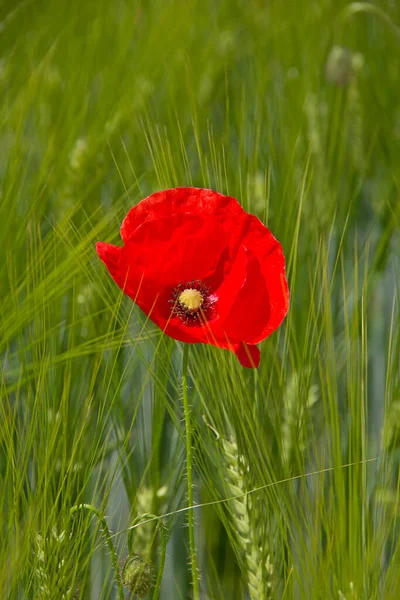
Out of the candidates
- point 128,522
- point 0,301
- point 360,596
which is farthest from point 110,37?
point 360,596

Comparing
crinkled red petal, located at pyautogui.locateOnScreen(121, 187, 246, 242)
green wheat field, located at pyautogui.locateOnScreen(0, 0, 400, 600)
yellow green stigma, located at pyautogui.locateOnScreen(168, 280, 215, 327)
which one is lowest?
green wheat field, located at pyautogui.locateOnScreen(0, 0, 400, 600)

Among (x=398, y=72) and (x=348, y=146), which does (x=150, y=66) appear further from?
(x=398, y=72)

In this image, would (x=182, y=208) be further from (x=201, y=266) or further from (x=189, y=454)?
(x=189, y=454)

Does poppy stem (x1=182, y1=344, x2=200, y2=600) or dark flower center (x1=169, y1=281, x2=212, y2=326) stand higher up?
dark flower center (x1=169, y1=281, x2=212, y2=326)

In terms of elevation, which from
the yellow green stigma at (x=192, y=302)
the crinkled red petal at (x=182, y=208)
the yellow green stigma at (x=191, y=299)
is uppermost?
the crinkled red petal at (x=182, y=208)

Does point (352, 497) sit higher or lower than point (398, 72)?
higher

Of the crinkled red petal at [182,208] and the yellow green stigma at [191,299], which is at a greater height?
the crinkled red petal at [182,208]
